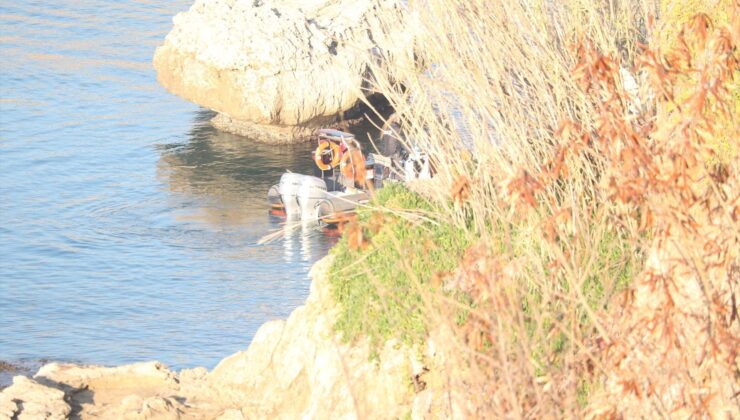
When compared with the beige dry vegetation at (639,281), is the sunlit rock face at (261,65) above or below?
below

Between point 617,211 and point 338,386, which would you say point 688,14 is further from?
point 338,386

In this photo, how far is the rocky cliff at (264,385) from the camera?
8.67 metres

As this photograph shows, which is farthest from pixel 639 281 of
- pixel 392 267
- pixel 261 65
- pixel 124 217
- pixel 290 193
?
pixel 261 65

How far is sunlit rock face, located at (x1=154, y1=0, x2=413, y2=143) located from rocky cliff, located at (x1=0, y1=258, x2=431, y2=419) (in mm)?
20102

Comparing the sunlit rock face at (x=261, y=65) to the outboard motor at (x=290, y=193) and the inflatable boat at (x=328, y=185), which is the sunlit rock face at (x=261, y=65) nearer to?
the inflatable boat at (x=328, y=185)

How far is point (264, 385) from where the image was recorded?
1089 cm

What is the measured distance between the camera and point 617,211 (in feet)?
22.7

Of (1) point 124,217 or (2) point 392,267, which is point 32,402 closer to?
(2) point 392,267

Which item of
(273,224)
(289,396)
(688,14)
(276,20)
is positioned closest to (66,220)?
(273,224)

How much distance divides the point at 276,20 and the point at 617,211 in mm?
26845

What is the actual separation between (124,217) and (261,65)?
7.34 meters

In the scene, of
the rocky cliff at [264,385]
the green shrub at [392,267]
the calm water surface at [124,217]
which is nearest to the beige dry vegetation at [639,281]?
the green shrub at [392,267]

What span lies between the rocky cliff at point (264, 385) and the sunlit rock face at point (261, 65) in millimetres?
20102

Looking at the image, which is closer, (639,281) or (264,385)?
(639,281)
